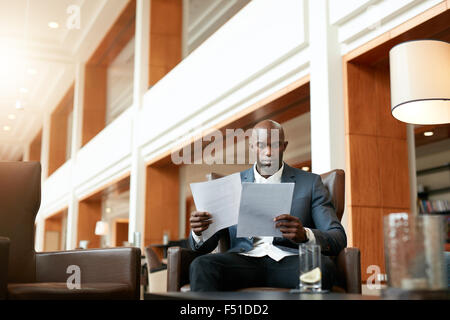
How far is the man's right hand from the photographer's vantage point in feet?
7.57

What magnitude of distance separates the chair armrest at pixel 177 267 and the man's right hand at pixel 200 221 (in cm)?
23

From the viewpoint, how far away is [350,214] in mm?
4035

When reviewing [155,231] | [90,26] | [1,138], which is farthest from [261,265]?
[1,138]

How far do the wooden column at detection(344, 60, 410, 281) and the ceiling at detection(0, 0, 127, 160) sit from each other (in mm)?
6438

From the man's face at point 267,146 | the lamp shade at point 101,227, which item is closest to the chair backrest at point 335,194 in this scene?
the man's face at point 267,146

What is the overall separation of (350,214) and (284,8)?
2.11 m

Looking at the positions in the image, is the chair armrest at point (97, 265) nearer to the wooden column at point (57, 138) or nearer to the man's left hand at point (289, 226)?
the man's left hand at point (289, 226)

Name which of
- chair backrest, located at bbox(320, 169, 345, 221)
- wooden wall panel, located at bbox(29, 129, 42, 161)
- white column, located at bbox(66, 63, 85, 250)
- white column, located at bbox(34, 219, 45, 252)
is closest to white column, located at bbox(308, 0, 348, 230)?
chair backrest, located at bbox(320, 169, 345, 221)

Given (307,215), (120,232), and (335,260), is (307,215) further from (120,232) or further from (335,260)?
(120,232)

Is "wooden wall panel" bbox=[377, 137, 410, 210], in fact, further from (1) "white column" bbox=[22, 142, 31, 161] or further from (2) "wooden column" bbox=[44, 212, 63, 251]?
(1) "white column" bbox=[22, 142, 31, 161]

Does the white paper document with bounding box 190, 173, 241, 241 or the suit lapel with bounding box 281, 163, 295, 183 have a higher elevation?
the suit lapel with bounding box 281, 163, 295, 183

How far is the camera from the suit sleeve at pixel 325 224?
2227 millimetres

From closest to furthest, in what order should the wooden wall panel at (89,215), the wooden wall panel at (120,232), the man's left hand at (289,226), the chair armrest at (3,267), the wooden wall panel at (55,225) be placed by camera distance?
the chair armrest at (3,267) < the man's left hand at (289,226) < the wooden wall panel at (89,215) < the wooden wall panel at (55,225) < the wooden wall panel at (120,232)
